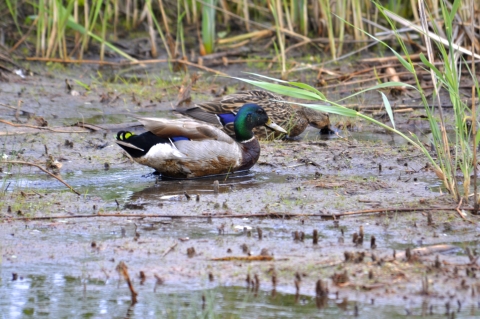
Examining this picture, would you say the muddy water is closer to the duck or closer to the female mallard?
the female mallard

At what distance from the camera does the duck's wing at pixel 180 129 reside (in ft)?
23.8

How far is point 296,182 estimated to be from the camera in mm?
6961

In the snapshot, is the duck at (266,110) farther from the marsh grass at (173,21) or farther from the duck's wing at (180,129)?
the marsh grass at (173,21)

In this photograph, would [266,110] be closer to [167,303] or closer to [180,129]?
[180,129]

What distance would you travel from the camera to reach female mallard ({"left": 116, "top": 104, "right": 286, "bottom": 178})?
7.17 m

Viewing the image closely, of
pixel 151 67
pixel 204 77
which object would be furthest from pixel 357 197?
pixel 151 67

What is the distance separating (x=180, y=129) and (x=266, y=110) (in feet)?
6.91

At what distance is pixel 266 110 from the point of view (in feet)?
30.3

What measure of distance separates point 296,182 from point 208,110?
84.9 inches

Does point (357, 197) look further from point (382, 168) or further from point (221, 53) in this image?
point (221, 53)

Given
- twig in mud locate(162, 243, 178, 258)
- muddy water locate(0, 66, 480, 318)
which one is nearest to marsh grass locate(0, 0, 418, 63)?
muddy water locate(0, 66, 480, 318)

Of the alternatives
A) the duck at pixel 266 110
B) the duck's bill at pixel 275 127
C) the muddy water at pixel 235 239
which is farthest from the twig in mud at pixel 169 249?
the duck at pixel 266 110

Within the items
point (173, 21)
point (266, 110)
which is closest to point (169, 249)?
point (266, 110)

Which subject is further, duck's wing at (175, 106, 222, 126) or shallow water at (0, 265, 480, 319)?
duck's wing at (175, 106, 222, 126)
